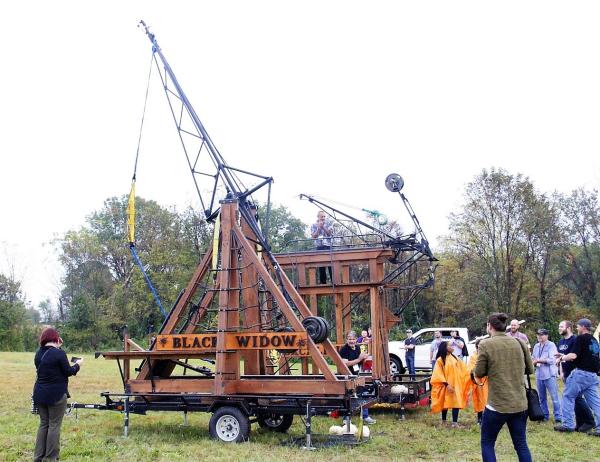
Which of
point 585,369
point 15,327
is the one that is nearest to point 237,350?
point 585,369

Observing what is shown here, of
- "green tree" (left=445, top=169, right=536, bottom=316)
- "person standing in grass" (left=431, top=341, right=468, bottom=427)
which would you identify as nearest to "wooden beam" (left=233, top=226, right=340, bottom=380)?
"person standing in grass" (left=431, top=341, right=468, bottom=427)

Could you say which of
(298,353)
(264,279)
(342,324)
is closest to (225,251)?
(264,279)

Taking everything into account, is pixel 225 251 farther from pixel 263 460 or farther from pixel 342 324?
pixel 342 324

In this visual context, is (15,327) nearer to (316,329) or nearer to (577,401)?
(316,329)

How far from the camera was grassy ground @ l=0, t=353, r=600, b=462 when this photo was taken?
8.12 meters

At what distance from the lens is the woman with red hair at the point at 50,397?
740cm

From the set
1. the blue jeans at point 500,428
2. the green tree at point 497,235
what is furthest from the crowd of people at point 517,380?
the green tree at point 497,235

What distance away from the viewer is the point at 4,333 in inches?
1697

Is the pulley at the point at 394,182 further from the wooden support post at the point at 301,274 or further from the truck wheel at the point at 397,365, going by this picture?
the truck wheel at the point at 397,365

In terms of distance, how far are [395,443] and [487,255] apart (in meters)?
25.6

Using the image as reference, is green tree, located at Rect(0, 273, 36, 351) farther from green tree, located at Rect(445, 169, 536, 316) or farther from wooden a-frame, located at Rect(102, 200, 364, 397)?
wooden a-frame, located at Rect(102, 200, 364, 397)

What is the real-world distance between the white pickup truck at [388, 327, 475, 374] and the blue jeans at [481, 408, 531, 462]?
1342cm

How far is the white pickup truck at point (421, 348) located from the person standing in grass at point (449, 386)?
8.45 m

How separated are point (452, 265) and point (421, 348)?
53.9 feet
